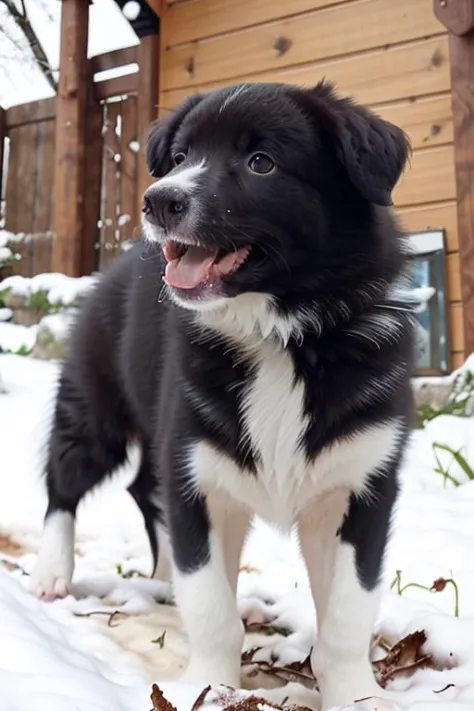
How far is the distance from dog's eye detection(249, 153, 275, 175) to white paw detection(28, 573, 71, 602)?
137 centimetres

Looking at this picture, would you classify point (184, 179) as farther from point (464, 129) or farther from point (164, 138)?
point (464, 129)

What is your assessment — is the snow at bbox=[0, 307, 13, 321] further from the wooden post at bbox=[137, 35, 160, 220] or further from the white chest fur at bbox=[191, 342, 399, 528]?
A: the white chest fur at bbox=[191, 342, 399, 528]

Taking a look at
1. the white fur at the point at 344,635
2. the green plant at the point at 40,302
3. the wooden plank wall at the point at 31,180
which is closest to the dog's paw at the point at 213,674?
the white fur at the point at 344,635

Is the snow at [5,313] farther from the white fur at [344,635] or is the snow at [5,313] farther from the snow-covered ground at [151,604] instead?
the white fur at [344,635]

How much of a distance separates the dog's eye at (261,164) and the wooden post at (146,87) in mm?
4171

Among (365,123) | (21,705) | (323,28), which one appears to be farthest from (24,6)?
(21,705)

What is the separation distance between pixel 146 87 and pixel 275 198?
447cm

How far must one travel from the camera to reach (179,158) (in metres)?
1.85

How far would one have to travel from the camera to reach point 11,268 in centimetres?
671

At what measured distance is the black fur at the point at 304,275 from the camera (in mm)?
1613

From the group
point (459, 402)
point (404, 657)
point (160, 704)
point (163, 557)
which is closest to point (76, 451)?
point (163, 557)

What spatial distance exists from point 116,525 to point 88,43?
4.25m

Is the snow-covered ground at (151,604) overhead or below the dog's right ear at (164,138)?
below

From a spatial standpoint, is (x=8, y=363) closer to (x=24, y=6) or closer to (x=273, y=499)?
(x=24, y=6)
